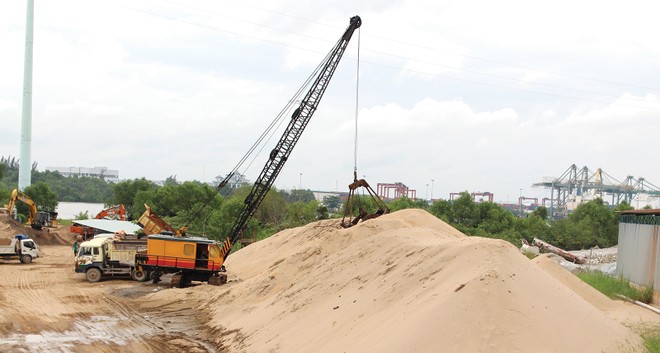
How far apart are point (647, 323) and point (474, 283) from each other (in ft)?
23.7

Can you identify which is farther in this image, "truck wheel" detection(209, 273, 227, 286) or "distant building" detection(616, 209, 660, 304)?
"truck wheel" detection(209, 273, 227, 286)

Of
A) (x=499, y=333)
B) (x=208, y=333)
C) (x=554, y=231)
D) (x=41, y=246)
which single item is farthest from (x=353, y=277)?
(x=554, y=231)

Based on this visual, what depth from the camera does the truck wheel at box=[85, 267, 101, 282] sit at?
34219 millimetres

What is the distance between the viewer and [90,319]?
23719 millimetres

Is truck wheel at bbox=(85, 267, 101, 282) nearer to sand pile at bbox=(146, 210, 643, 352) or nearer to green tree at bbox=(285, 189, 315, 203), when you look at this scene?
sand pile at bbox=(146, 210, 643, 352)

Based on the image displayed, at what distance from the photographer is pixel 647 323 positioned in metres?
18.6

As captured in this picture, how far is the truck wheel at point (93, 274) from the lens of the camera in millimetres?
34219

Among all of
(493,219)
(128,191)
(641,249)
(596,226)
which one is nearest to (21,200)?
(493,219)

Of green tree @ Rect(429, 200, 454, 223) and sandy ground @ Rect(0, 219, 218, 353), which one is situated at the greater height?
green tree @ Rect(429, 200, 454, 223)

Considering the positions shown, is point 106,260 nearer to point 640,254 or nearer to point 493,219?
point 640,254

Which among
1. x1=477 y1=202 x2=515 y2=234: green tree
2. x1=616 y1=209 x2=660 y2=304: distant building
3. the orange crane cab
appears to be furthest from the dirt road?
x1=477 y1=202 x2=515 y2=234: green tree

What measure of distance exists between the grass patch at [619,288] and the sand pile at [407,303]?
26.9 ft

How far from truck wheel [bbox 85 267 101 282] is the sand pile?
10279mm

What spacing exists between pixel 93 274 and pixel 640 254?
26226mm
